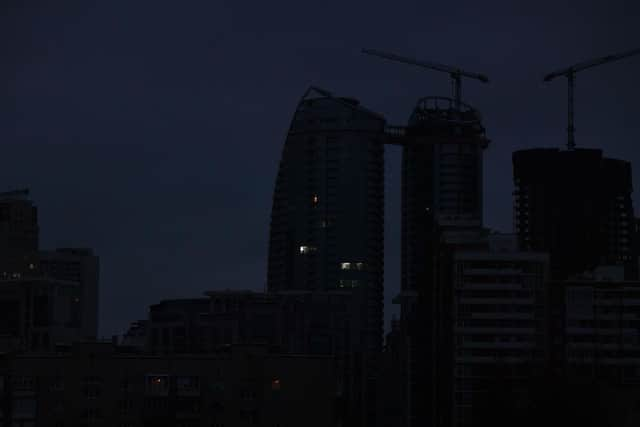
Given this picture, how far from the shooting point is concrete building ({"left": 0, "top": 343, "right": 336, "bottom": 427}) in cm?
13500

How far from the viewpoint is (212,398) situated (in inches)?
5389

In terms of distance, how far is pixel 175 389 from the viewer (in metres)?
136

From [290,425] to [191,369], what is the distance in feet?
33.9

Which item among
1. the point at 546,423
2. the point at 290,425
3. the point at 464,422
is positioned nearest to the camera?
the point at 546,423

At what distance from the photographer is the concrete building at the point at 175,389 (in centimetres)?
13500

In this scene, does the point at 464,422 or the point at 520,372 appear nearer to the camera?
the point at 520,372

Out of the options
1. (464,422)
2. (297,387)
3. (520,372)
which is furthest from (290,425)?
(464,422)

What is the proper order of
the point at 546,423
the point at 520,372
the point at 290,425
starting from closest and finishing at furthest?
the point at 546,423 < the point at 290,425 < the point at 520,372

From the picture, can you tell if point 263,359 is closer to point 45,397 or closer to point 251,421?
point 251,421

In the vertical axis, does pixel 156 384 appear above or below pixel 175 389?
→ above

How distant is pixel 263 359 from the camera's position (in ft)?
448

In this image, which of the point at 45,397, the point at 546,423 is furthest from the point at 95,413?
the point at 546,423

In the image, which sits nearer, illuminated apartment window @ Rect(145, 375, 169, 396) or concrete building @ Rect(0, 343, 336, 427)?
concrete building @ Rect(0, 343, 336, 427)

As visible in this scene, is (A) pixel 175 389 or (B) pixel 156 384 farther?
(B) pixel 156 384
